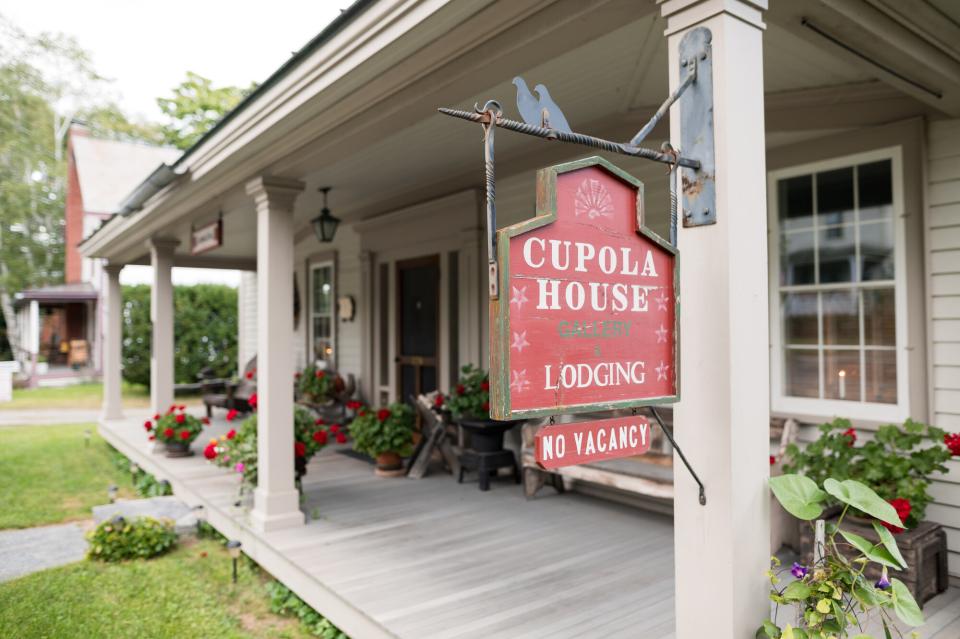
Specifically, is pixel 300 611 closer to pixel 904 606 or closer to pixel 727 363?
pixel 727 363

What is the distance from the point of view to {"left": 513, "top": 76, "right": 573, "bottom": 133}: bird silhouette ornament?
1.60 m

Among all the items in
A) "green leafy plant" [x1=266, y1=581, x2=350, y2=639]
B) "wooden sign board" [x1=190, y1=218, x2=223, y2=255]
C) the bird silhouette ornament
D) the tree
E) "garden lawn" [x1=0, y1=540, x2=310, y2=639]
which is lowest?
"garden lawn" [x1=0, y1=540, x2=310, y2=639]

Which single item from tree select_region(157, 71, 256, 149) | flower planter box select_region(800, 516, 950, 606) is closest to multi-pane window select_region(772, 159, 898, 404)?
flower planter box select_region(800, 516, 950, 606)

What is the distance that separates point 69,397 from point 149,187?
13.4 meters

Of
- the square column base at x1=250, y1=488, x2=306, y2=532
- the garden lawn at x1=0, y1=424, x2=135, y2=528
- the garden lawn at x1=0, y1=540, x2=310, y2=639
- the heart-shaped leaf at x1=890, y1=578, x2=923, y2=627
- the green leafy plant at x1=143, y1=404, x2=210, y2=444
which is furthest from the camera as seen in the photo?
the green leafy plant at x1=143, y1=404, x2=210, y2=444

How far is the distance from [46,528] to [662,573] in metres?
5.15

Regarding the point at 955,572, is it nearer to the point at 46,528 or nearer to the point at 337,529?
the point at 337,529

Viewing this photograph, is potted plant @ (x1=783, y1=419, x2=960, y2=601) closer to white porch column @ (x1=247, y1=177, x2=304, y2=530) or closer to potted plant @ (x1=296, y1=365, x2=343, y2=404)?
white porch column @ (x1=247, y1=177, x2=304, y2=530)

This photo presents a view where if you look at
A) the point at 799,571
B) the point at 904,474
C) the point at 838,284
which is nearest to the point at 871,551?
the point at 799,571

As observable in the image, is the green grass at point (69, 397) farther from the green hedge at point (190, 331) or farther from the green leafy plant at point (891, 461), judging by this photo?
the green leafy plant at point (891, 461)

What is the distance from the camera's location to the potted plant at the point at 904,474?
309cm

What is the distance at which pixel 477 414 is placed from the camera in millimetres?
5477

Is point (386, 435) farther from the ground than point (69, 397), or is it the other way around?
point (386, 435)

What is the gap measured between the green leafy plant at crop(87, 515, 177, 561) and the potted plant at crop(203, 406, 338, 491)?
65 centimetres
